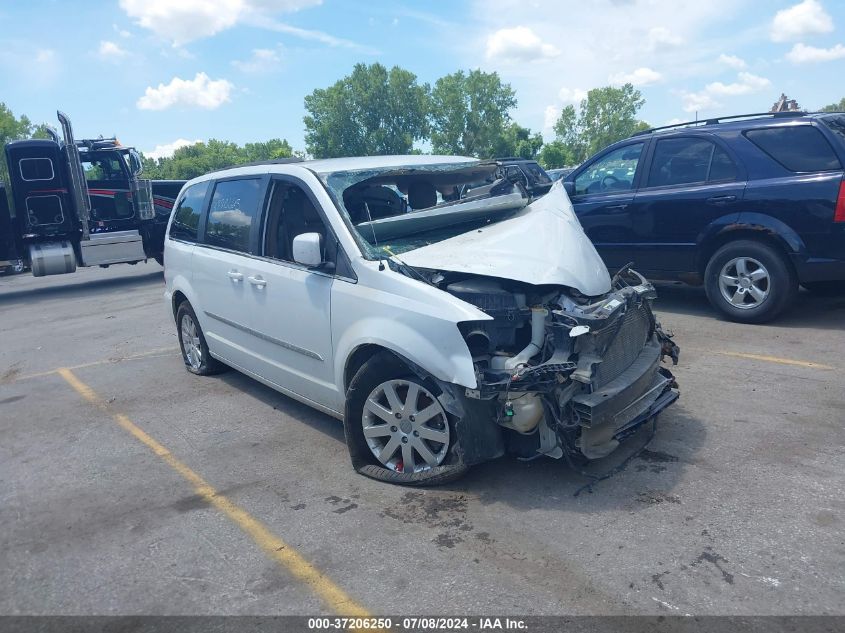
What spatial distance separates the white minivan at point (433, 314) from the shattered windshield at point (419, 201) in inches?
0.5

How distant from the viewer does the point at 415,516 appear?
11.4 ft

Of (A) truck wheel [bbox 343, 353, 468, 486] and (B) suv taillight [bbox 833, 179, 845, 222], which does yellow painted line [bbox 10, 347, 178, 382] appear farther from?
(B) suv taillight [bbox 833, 179, 845, 222]

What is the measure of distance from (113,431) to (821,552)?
15.4 ft

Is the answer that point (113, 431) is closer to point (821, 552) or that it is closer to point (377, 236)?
point (377, 236)

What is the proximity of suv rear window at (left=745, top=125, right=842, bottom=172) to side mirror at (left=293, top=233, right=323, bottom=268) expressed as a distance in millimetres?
4866

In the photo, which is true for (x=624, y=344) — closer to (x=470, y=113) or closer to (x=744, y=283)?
(x=744, y=283)

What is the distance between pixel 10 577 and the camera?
3158mm

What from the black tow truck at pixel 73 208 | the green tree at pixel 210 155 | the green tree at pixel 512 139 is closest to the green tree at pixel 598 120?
the green tree at pixel 512 139

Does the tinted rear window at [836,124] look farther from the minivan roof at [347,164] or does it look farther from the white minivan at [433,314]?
the minivan roof at [347,164]

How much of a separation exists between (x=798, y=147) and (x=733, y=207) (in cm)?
77

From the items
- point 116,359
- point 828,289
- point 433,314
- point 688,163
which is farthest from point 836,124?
point 116,359

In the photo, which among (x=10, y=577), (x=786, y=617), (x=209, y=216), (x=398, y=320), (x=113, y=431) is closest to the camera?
(x=786, y=617)

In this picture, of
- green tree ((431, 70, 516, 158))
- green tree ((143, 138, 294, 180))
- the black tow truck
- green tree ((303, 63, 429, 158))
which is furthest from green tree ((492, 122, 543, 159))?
the black tow truck

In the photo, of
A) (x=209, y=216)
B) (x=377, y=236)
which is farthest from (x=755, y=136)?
(x=209, y=216)
